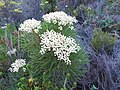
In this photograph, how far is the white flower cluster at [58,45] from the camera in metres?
2.33

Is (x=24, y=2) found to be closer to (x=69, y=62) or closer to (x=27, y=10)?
(x=27, y=10)

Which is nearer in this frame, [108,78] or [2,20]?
[108,78]

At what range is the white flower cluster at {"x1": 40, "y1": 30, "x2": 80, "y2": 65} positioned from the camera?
91.7 inches

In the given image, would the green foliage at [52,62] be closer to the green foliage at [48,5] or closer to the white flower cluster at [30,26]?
the white flower cluster at [30,26]

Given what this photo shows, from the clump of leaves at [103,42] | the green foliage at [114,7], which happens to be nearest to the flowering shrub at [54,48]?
the clump of leaves at [103,42]

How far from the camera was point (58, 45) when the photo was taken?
91.9 inches

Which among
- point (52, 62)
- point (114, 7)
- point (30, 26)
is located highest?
point (114, 7)

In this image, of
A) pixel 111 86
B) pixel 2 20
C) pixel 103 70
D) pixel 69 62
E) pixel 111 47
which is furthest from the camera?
pixel 2 20

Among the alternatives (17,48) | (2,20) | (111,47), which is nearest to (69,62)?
(17,48)

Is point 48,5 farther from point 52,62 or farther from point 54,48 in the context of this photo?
point 54,48

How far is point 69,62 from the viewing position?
96.7 inches

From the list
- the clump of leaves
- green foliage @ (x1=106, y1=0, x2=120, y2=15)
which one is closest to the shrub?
the clump of leaves

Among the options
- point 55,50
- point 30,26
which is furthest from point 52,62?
point 30,26

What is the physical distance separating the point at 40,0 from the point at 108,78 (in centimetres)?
432
